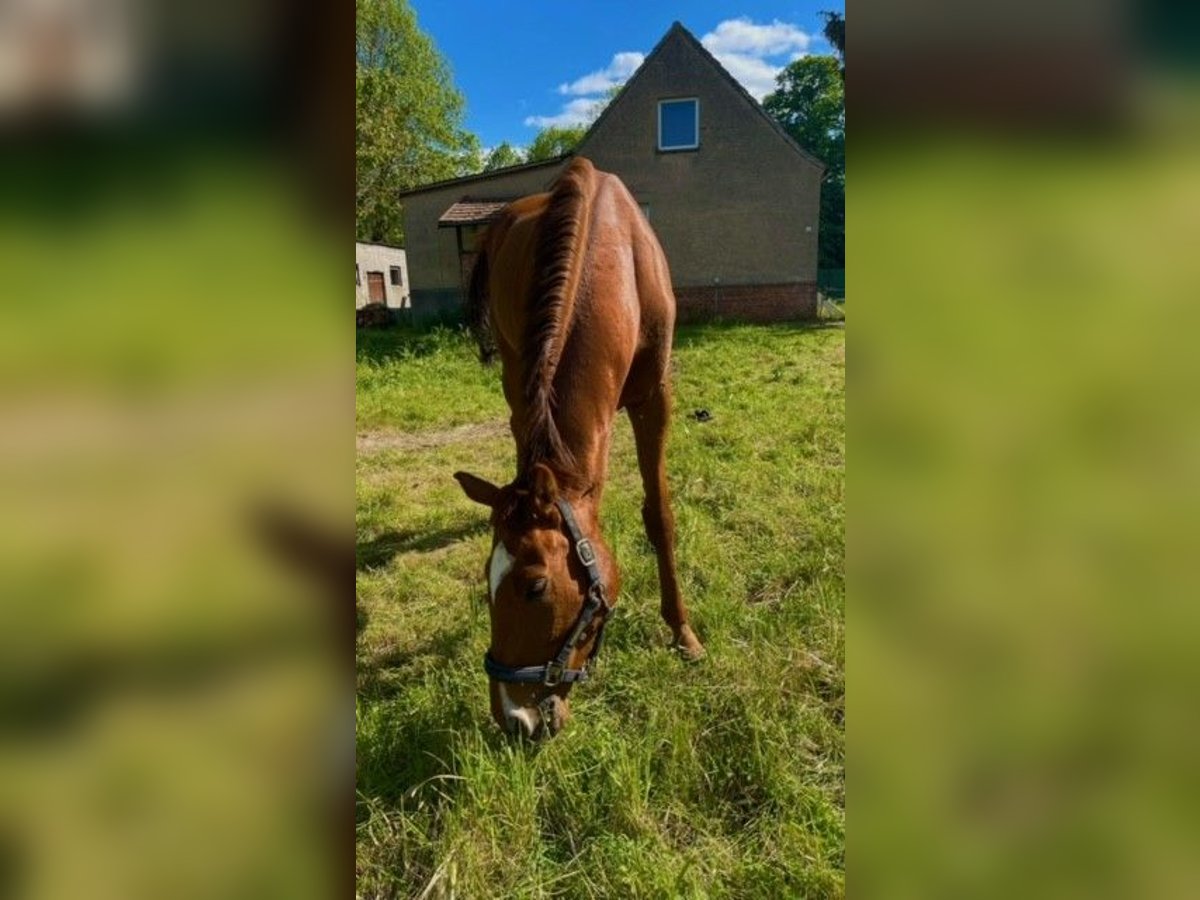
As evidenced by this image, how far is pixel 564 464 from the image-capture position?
7.86 ft

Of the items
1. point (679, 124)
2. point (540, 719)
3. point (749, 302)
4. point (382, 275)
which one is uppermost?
point (679, 124)

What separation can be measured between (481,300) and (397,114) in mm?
29413

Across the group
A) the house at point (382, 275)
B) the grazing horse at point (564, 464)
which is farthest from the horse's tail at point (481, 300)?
the house at point (382, 275)

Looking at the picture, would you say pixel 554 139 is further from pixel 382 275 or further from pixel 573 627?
pixel 573 627

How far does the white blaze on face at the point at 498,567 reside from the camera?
7.48 feet

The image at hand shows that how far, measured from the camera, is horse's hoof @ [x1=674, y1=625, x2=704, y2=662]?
10.7 ft

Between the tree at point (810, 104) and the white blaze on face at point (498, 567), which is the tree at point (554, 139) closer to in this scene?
→ the tree at point (810, 104)

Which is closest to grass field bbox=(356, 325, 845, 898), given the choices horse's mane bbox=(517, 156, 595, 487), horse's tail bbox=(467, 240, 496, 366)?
horse's mane bbox=(517, 156, 595, 487)

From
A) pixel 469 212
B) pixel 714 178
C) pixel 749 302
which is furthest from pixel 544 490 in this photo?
pixel 714 178

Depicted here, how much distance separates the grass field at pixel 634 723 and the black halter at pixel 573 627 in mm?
319

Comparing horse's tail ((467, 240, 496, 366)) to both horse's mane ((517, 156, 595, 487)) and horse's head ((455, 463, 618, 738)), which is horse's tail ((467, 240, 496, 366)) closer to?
horse's mane ((517, 156, 595, 487))
